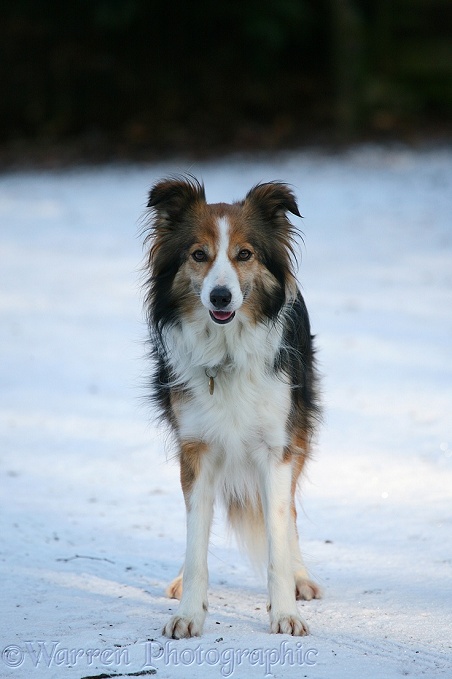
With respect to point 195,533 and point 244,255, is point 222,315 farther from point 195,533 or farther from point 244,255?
point 195,533

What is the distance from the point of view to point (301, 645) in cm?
374

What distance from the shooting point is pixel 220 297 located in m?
3.93

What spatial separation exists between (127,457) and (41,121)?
16102mm

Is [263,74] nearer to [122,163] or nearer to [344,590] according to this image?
[122,163]

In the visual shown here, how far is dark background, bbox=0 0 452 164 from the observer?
19.4m

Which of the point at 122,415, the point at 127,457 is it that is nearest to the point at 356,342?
the point at 122,415

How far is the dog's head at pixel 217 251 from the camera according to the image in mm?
4074

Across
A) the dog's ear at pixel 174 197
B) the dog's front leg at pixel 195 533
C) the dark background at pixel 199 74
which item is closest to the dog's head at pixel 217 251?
the dog's ear at pixel 174 197

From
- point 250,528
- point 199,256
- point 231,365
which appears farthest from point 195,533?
point 199,256

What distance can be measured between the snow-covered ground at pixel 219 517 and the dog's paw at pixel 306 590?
2.8 inches

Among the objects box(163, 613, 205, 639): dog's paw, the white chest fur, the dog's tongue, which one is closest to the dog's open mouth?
the dog's tongue

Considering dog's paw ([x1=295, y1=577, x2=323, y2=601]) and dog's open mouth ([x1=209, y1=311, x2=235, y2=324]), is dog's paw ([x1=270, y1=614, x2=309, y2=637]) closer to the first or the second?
dog's paw ([x1=295, y1=577, x2=323, y2=601])

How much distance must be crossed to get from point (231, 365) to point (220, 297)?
34 centimetres

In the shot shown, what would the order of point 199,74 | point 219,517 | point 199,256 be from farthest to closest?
point 199,74
point 219,517
point 199,256
